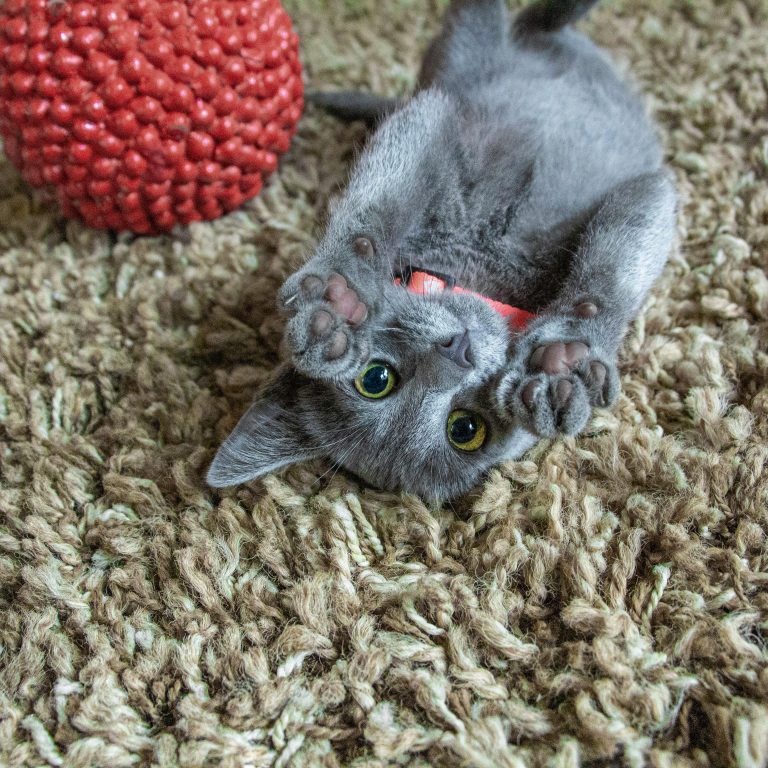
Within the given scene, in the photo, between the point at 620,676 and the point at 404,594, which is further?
the point at 404,594

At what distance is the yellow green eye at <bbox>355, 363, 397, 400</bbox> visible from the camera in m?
1.10

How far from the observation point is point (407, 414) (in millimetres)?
1098

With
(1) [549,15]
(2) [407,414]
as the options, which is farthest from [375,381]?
(1) [549,15]

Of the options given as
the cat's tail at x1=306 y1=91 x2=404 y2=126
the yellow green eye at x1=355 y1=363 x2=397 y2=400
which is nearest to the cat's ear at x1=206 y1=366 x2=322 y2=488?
the yellow green eye at x1=355 y1=363 x2=397 y2=400

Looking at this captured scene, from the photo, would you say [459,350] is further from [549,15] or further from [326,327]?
[549,15]

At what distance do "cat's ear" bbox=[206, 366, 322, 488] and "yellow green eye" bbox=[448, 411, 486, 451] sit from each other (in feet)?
0.72

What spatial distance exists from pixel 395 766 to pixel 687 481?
0.56 meters

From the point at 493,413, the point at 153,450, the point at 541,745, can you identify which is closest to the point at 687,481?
the point at 493,413

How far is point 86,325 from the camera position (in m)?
1.34

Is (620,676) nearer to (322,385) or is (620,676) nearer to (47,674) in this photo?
(322,385)

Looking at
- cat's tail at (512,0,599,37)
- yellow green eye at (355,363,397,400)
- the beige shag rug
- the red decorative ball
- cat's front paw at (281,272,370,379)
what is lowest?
the beige shag rug

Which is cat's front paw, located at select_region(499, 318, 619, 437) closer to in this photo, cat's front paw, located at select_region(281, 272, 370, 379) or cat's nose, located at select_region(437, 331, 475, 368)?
cat's nose, located at select_region(437, 331, 475, 368)

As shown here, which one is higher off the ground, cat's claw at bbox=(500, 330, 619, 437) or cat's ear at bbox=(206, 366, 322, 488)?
cat's claw at bbox=(500, 330, 619, 437)

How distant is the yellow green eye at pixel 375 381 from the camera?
110 centimetres
